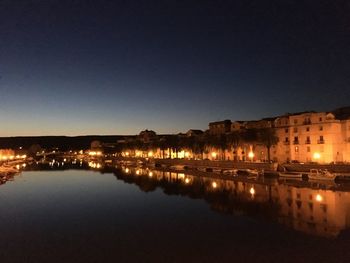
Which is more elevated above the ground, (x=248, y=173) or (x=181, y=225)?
(x=248, y=173)

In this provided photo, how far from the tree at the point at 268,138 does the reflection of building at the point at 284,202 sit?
14146 mm

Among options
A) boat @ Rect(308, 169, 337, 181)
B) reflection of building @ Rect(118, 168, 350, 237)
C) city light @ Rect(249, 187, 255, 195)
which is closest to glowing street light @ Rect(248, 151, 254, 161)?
reflection of building @ Rect(118, 168, 350, 237)

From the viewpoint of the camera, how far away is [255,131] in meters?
68.5

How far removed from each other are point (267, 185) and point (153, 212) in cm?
1869

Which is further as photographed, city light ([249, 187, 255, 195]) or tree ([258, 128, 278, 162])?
tree ([258, 128, 278, 162])

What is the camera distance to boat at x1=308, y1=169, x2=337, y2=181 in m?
45.4

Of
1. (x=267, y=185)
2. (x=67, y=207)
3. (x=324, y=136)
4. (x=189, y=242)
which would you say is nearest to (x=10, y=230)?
(x=67, y=207)

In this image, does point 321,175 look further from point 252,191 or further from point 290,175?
point 252,191

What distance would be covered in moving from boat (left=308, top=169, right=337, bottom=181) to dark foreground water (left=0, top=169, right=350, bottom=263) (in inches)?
183

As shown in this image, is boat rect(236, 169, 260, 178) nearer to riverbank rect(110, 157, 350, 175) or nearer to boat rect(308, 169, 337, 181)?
riverbank rect(110, 157, 350, 175)

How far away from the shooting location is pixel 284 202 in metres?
34.5

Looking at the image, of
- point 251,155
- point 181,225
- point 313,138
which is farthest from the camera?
point 251,155

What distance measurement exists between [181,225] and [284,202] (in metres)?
12.2

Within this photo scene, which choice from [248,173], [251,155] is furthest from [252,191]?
[251,155]
